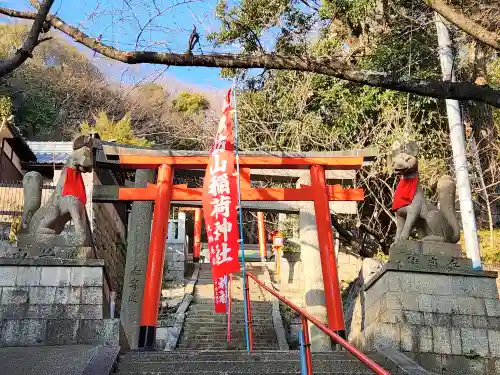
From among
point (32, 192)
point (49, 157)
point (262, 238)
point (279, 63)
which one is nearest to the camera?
point (279, 63)

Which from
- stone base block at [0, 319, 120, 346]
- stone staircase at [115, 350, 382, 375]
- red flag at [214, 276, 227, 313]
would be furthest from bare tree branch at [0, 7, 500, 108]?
red flag at [214, 276, 227, 313]

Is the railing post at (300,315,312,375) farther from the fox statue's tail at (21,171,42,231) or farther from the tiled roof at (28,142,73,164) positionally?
the tiled roof at (28,142,73,164)

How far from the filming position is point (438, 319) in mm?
6684

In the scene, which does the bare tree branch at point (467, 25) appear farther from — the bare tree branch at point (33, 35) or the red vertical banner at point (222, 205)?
the red vertical banner at point (222, 205)

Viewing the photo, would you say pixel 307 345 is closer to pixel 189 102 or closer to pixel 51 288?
pixel 51 288

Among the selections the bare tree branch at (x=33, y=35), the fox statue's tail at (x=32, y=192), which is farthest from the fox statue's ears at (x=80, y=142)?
the bare tree branch at (x=33, y=35)

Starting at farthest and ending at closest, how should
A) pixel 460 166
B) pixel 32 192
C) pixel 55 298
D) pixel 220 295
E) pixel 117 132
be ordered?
pixel 117 132
pixel 460 166
pixel 220 295
pixel 32 192
pixel 55 298

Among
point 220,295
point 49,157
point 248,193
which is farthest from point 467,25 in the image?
point 49,157

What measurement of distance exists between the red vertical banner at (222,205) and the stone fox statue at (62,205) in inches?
76.3

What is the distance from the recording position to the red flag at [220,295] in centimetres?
1005

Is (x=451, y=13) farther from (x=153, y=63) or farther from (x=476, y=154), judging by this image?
(x=476, y=154)

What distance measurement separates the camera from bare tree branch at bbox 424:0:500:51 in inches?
163

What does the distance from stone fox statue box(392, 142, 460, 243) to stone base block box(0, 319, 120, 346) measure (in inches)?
147

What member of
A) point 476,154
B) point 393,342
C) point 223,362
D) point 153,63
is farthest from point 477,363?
point 476,154
